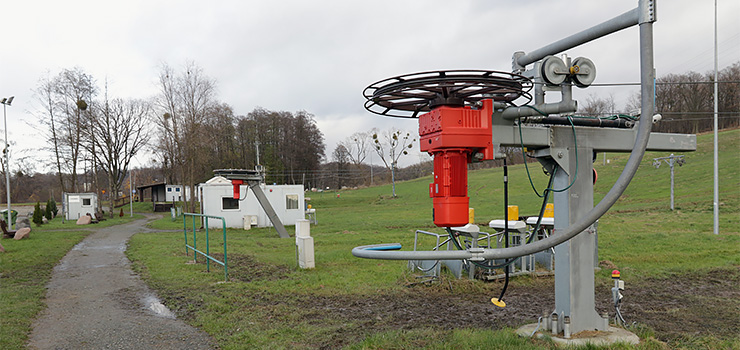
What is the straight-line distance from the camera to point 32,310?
6.74 m

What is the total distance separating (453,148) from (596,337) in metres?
2.40

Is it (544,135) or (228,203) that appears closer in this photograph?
(544,135)

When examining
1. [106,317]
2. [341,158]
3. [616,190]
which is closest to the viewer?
[616,190]

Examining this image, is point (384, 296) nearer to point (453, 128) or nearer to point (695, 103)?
point (453, 128)

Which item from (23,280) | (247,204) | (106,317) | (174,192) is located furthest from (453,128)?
(174,192)

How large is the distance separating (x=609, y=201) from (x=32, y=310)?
767cm

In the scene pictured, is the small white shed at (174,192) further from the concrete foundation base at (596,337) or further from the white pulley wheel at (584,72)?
the white pulley wheel at (584,72)

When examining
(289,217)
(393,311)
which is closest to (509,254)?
(393,311)

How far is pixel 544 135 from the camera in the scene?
4.58 m

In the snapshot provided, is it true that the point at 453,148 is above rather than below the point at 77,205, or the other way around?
above

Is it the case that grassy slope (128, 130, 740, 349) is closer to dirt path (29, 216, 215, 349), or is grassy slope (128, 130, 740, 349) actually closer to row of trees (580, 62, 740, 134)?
dirt path (29, 216, 215, 349)

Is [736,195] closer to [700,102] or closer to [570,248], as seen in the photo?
[570,248]

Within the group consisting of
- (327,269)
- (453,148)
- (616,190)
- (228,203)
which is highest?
(453,148)

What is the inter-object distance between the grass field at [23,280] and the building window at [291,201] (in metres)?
9.09
